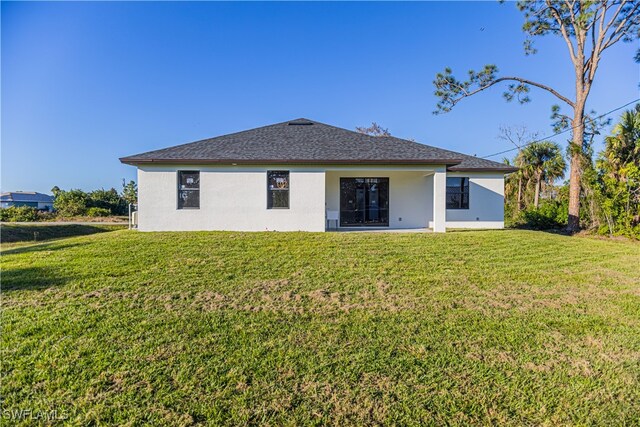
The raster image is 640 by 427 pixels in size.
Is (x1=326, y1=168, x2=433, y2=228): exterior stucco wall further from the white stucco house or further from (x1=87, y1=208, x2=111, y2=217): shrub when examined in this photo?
(x1=87, y1=208, x2=111, y2=217): shrub

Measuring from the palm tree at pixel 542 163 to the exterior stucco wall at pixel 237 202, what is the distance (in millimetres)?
18391

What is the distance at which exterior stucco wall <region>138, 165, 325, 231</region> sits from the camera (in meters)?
12.4

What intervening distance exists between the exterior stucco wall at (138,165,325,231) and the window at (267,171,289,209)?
0.18 m

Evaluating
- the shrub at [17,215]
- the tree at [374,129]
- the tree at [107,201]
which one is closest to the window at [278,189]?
the tree at [107,201]

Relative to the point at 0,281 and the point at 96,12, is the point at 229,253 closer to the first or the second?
the point at 0,281

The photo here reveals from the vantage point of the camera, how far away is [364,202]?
49.4 feet

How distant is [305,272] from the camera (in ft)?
→ 23.9

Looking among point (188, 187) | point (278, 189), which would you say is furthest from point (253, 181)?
point (188, 187)

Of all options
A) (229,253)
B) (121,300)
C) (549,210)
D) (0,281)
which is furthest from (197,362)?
(549,210)

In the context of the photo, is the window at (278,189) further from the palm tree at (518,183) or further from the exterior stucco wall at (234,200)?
the palm tree at (518,183)

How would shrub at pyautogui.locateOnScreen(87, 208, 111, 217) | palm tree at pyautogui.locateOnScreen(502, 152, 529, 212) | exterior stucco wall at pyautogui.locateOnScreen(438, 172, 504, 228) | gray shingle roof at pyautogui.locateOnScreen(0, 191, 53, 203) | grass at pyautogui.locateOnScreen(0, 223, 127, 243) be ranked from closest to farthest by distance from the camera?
exterior stucco wall at pyautogui.locateOnScreen(438, 172, 504, 228), grass at pyautogui.locateOnScreen(0, 223, 127, 243), palm tree at pyautogui.locateOnScreen(502, 152, 529, 212), shrub at pyautogui.locateOnScreen(87, 208, 111, 217), gray shingle roof at pyautogui.locateOnScreen(0, 191, 53, 203)

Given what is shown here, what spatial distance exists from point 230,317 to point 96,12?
12029mm

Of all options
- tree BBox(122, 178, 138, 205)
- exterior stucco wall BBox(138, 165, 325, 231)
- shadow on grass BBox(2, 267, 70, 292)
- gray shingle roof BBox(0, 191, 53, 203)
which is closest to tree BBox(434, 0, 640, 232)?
exterior stucco wall BBox(138, 165, 325, 231)

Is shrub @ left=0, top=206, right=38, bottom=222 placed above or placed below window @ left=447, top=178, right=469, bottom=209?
below
